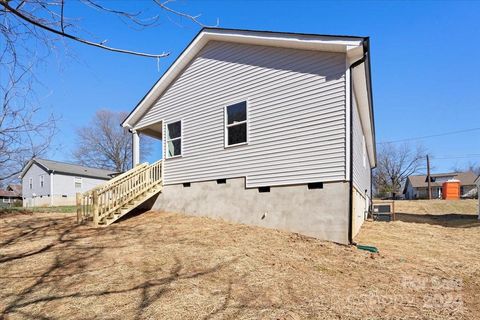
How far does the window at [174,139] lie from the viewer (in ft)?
37.4

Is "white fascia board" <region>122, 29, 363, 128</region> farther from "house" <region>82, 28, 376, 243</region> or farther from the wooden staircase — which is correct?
the wooden staircase

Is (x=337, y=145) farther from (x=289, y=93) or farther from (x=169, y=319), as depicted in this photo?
(x=169, y=319)

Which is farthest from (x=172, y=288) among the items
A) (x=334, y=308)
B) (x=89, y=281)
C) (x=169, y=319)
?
(x=334, y=308)

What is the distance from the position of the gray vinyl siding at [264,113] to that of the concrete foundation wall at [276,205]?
268mm

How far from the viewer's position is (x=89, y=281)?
15.7ft

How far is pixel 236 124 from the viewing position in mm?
9508

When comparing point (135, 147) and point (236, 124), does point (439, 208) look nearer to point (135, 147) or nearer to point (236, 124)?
point (236, 124)

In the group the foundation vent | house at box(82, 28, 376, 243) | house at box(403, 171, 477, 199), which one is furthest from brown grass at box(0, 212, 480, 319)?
house at box(403, 171, 477, 199)

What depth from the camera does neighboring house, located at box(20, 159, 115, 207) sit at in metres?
32.3

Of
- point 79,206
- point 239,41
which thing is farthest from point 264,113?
point 79,206

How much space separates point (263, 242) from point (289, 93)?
12.6 feet

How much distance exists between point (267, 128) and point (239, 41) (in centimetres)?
289

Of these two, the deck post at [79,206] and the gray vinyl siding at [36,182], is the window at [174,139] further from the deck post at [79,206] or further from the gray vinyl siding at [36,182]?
the gray vinyl siding at [36,182]

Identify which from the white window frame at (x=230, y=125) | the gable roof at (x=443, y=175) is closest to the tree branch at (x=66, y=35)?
the white window frame at (x=230, y=125)
